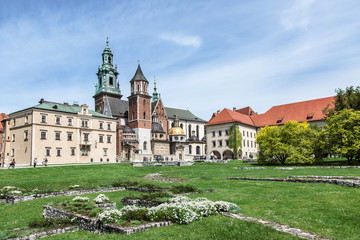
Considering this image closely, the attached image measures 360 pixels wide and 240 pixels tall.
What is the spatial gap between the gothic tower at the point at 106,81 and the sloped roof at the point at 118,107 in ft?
15.5

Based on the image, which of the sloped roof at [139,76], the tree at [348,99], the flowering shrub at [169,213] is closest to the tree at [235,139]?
the tree at [348,99]

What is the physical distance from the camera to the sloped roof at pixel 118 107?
7438 centimetres

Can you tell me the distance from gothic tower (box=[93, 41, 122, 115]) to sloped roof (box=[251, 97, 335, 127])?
41808 millimetres

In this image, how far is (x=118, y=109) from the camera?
76.0 meters

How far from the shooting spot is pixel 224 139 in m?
64.3

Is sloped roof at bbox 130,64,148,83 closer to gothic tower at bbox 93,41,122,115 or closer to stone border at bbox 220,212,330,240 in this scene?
gothic tower at bbox 93,41,122,115

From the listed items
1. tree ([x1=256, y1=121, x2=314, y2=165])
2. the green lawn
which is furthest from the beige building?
the green lawn

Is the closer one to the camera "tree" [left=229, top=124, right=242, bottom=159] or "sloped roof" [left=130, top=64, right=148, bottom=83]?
"tree" [left=229, top=124, right=242, bottom=159]

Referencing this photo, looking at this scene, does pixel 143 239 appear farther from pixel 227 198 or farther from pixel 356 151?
pixel 356 151

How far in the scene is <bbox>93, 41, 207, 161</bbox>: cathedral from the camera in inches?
2581

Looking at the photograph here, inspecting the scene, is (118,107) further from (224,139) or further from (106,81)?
(224,139)

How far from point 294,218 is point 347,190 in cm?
658

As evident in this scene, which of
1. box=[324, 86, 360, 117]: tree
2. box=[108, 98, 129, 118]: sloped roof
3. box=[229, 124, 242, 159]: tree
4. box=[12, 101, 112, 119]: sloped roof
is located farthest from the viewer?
box=[108, 98, 129, 118]: sloped roof

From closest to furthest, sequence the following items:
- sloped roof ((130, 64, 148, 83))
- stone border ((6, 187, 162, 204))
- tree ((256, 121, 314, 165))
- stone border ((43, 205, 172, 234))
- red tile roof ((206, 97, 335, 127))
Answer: stone border ((43, 205, 172, 234)), stone border ((6, 187, 162, 204)), tree ((256, 121, 314, 165)), red tile roof ((206, 97, 335, 127)), sloped roof ((130, 64, 148, 83))
